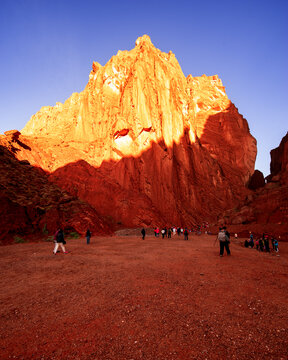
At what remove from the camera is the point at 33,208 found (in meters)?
20.3

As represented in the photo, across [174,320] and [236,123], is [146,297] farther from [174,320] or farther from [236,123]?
[236,123]

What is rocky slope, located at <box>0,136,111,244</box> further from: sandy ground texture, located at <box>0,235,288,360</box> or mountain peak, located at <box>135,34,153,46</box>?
mountain peak, located at <box>135,34,153,46</box>

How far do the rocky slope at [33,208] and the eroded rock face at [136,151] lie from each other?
7334 millimetres

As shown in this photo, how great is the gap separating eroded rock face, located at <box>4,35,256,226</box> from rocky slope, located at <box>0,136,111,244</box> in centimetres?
733

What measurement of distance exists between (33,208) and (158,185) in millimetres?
25840

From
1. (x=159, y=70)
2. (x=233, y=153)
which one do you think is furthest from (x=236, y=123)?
(x=159, y=70)

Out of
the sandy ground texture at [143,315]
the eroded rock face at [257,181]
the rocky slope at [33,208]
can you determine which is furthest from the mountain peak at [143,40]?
the sandy ground texture at [143,315]

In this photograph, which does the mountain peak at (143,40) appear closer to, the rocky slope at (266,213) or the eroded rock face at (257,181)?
the rocky slope at (266,213)

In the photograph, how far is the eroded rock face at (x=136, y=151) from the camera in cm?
3494

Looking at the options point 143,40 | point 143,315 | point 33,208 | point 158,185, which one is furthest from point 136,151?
point 143,315

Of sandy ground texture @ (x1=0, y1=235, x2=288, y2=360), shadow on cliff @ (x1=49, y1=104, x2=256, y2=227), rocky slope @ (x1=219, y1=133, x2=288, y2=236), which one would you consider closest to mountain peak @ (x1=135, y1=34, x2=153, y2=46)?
shadow on cliff @ (x1=49, y1=104, x2=256, y2=227)

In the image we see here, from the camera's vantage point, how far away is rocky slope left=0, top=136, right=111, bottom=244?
18.0m

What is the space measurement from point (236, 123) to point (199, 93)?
2028 centimetres

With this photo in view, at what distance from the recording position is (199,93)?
278ft
